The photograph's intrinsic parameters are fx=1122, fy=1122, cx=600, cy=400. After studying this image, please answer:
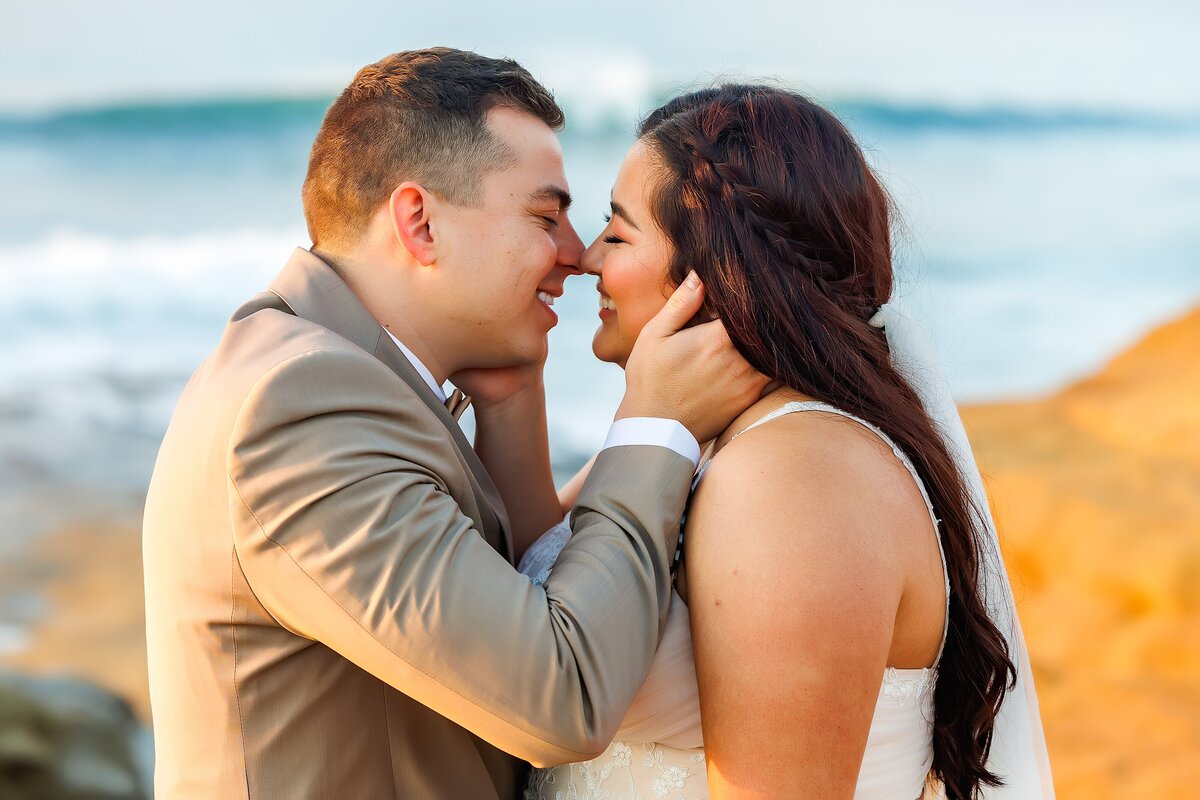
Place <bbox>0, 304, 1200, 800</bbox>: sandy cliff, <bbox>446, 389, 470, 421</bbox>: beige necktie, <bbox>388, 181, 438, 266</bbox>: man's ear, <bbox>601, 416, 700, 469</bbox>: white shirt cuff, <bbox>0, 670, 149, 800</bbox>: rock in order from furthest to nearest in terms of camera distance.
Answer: <bbox>0, 304, 1200, 800</bbox>: sandy cliff
<bbox>0, 670, 149, 800</bbox>: rock
<bbox>446, 389, 470, 421</bbox>: beige necktie
<bbox>388, 181, 438, 266</bbox>: man's ear
<bbox>601, 416, 700, 469</bbox>: white shirt cuff

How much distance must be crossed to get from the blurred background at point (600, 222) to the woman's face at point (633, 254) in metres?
4.94

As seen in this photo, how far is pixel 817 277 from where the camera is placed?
2.30 meters

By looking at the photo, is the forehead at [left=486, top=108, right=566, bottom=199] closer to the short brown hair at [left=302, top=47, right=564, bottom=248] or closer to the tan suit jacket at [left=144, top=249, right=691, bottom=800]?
the short brown hair at [left=302, top=47, right=564, bottom=248]

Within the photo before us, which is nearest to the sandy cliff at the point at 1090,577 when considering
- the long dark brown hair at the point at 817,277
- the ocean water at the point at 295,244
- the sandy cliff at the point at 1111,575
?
the sandy cliff at the point at 1111,575

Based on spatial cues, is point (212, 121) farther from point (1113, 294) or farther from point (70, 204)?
point (1113, 294)

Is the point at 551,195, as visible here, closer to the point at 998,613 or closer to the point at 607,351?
the point at 607,351

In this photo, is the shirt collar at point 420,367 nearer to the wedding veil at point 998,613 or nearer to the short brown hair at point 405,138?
the short brown hair at point 405,138

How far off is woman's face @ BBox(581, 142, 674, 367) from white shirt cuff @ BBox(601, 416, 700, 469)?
416mm

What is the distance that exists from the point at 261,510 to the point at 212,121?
15.9m

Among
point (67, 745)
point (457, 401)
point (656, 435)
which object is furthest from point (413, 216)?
point (67, 745)

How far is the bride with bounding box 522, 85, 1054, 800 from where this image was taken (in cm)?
196

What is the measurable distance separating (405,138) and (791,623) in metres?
1.49

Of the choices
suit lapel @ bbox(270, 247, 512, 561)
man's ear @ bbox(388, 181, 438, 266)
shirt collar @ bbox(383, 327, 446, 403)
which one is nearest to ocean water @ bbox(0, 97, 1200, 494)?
shirt collar @ bbox(383, 327, 446, 403)

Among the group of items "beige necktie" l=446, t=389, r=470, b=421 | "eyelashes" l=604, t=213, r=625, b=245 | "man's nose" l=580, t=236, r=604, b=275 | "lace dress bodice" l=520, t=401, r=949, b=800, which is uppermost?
"eyelashes" l=604, t=213, r=625, b=245
